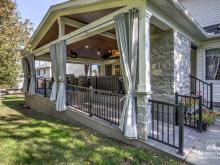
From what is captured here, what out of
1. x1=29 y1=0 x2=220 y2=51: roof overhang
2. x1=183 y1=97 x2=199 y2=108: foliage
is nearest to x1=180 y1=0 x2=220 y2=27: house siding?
x1=29 y1=0 x2=220 y2=51: roof overhang

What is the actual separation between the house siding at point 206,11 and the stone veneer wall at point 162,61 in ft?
18.3

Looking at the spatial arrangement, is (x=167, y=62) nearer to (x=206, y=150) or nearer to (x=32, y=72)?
(x=206, y=150)

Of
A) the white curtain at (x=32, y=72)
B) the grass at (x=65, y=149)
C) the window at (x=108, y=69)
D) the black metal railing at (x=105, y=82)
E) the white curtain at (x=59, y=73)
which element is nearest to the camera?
the grass at (x=65, y=149)

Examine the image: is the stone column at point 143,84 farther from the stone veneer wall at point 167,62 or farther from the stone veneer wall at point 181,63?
the stone veneer wall at point 181,63

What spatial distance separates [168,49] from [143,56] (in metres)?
1.73

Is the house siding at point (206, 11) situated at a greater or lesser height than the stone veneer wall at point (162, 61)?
greater

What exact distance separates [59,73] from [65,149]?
3287mm

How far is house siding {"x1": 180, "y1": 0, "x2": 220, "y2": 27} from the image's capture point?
10.0 meters

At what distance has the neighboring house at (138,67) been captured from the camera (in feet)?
14.7

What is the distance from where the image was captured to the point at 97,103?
615 cm

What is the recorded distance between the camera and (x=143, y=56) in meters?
4.51

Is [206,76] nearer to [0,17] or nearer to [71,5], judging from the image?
[71,5]

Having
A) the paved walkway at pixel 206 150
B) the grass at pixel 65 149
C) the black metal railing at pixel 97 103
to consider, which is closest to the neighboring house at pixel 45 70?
the black metal railing at pixel 97 103

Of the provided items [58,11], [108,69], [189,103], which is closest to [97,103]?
[189,103]
